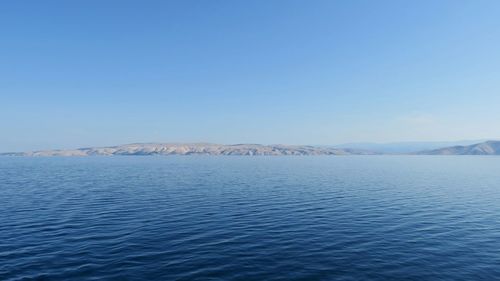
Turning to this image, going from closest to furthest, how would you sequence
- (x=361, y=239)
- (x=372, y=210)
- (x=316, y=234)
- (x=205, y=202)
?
(x=361, y=239), (x=316, y=234), (x=372, y=210), (x=205, y=202)

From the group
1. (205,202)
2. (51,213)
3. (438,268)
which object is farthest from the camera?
(205,202)

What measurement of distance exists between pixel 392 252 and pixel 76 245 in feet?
124

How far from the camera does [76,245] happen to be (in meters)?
37.8

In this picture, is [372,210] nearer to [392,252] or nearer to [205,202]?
[392,252]

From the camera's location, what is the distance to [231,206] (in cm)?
6412

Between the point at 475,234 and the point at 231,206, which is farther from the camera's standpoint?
the point at 231,206

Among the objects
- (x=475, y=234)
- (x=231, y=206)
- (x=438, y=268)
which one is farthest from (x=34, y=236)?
(x=475, y=234)

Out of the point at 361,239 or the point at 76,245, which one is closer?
the point at 76,245

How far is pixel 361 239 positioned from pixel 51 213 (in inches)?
2066

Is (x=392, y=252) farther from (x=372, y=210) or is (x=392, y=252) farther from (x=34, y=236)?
(x=34, y=236)

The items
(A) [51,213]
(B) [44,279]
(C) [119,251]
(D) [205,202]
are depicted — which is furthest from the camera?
(D) [205,202]

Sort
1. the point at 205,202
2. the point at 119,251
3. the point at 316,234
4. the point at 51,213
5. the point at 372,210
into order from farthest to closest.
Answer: the point at 205,202 → the point at 372,210 → the point at 51,213 → the point at 316,234 → the point at 119,251

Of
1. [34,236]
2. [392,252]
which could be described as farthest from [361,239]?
[34,236]

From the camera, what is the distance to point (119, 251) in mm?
35656
